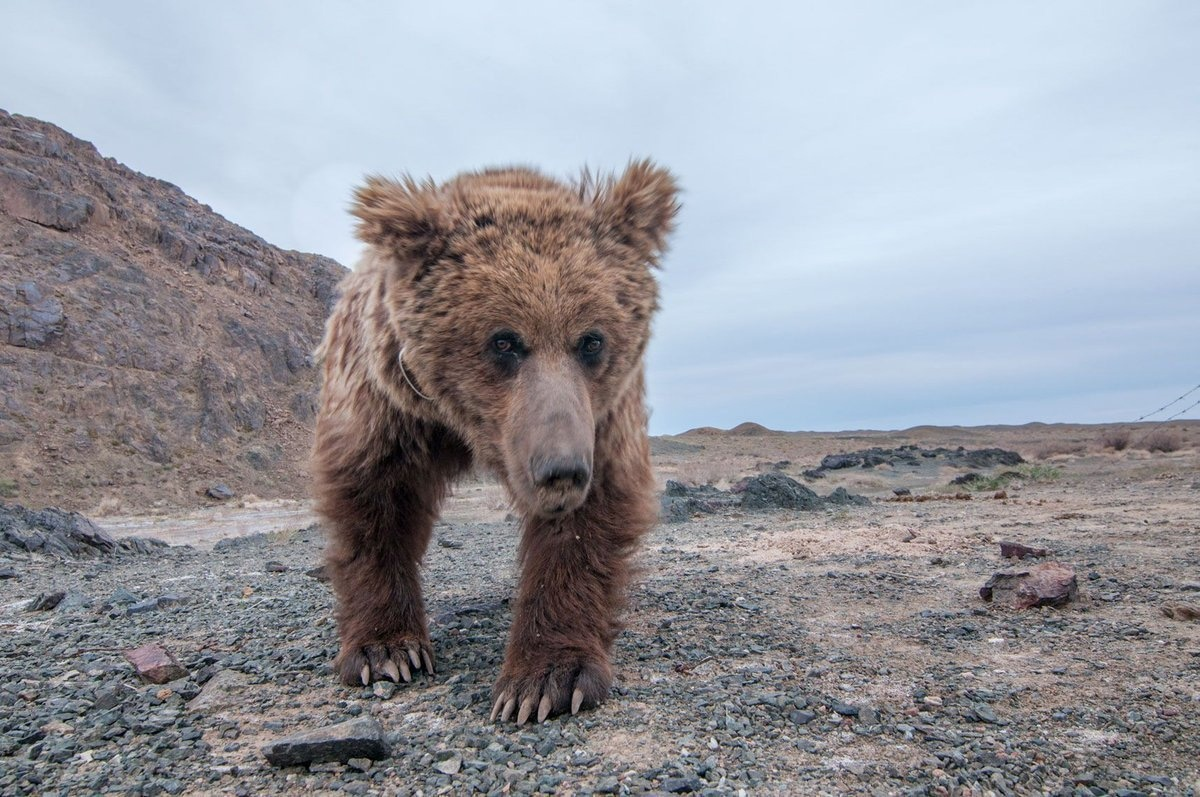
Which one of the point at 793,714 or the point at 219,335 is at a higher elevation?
the point at 219,335

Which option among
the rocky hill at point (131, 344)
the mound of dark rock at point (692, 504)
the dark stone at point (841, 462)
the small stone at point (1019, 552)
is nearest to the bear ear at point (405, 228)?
the small stone at point (1019, 552)

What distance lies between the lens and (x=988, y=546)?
6449 mm

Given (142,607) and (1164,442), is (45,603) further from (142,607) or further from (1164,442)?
(1164,442)

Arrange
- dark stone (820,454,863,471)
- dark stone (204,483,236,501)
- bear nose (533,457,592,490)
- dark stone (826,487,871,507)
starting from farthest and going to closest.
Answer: dark stone (204,483,236,501) → dark stone (820,454,863,471) → dark stone (826,487,871,507) → bear nose (533,457,592,490)

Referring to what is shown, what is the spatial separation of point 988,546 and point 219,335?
33.6m

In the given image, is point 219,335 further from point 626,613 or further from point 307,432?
point 626,613

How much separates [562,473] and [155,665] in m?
2.23

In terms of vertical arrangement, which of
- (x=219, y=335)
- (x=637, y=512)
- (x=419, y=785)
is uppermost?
(x=219, y=335)

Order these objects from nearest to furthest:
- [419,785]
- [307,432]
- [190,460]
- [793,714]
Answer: [419,785] < [793,714] < [190,460] < [307,432]

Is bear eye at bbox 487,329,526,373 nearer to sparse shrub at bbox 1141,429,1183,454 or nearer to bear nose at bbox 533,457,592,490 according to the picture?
bear nose at bbox 533,457,592,490

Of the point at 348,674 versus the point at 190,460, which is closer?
the point at 348,674

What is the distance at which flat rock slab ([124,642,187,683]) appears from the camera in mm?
3545

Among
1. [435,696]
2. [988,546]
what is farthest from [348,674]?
[988,546]

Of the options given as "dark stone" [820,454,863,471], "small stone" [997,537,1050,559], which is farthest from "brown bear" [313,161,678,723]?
"dark stone" [820,454,863,471]
